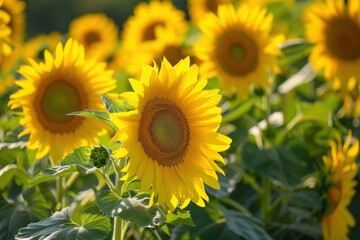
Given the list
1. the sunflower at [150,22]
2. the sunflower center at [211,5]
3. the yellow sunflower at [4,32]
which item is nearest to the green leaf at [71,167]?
the yellow sunflower at [4,32]

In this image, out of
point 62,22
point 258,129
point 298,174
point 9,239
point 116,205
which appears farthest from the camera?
point 62,22

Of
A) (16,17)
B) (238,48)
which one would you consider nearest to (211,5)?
(16,17)

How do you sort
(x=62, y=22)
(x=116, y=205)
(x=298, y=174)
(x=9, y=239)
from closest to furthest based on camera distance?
(x=116, y=205) → (x=9, y=239) → (x=298, y=174) → (x=62, y=22)

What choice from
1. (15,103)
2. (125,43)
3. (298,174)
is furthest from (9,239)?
(125,43)

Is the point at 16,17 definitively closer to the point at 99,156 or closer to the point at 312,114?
the point at 312,114

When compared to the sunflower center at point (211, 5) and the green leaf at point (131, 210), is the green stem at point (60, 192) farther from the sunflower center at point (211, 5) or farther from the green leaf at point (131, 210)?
the sunflower center at point (211, 5)

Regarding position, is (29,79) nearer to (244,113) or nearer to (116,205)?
(116,205)
